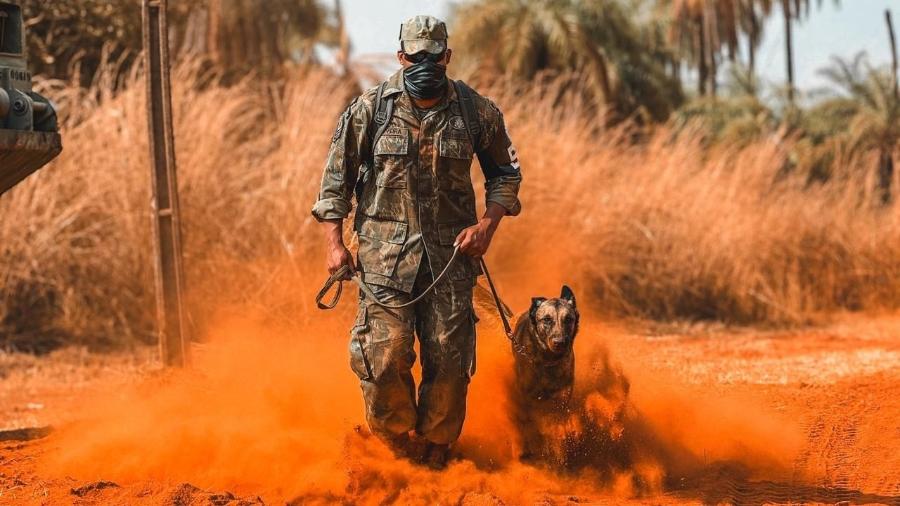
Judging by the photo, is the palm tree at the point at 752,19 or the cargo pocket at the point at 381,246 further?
→ the palm tree at the point at 752,19

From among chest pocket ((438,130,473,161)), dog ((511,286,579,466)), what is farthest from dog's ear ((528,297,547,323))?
chest pocket ((438,130,473,161))

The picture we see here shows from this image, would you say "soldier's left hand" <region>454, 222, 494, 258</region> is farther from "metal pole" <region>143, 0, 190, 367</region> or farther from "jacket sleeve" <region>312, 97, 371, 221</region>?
"metal pole" <region>143, 0, 190, 367</region>

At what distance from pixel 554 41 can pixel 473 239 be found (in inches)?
880

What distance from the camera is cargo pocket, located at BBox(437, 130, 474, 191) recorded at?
5.62m

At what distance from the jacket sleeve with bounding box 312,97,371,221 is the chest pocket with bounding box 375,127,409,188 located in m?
0.11

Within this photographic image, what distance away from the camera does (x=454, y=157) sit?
5641mm

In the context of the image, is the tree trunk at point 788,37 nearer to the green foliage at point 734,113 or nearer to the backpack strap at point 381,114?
the green foliage at point 734,113

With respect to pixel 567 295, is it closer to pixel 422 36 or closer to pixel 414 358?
pixel 414 358

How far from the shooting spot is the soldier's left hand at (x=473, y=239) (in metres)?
5.62

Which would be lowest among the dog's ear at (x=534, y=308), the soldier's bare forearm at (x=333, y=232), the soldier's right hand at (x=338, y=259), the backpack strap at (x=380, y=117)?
the dog's ear at (x=534, y=308)

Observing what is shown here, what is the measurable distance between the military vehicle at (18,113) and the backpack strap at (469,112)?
7.07 feet

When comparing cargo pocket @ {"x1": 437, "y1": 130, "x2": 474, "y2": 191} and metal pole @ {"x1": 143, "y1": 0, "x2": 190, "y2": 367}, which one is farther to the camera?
metal pole @ {"x1": 143, "y1": 0, "x2": 190, "y2": 367}

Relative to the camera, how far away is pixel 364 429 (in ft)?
19.5

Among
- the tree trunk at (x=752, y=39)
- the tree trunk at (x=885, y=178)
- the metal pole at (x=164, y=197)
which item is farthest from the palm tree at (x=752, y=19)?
the metal pole at (x=164, y=197)
